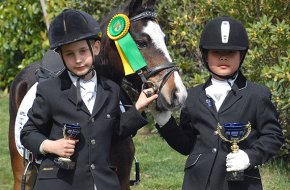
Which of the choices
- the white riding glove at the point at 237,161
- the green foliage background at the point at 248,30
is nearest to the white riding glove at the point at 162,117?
the white riding glove at the point at 237,161

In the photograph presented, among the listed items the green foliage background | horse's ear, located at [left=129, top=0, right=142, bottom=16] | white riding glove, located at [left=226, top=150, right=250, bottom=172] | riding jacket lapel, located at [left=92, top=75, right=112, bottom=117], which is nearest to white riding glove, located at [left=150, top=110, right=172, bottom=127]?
riding jacket lapel, located at [left=92, top=75, right=112, bottom=117]

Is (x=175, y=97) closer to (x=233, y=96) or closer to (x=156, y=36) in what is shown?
(x=233, y=96)

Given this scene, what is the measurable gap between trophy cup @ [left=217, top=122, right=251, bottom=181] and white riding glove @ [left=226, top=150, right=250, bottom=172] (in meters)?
0.03

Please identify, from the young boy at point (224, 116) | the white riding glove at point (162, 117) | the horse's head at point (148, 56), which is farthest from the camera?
the horse's head at point (148, 56)

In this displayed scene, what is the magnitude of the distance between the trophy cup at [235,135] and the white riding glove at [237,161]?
3cm

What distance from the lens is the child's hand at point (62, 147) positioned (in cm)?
355

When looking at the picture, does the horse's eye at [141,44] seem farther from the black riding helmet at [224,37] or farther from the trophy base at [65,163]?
the trophy base at [65,163]

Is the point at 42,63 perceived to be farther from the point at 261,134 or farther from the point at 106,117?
the point at 261,134

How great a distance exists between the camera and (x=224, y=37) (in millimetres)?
3703

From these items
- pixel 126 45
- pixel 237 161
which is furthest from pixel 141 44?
pixel 237 161

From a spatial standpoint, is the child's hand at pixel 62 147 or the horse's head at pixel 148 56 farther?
the horse's head at pixel 148 56

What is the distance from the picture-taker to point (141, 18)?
427 cm

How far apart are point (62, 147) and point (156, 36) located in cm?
101

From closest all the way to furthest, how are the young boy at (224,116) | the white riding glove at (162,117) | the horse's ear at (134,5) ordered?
the young boy at (224,116), the white riding glove at (162,117), the horse's ear at (134,5)
